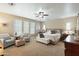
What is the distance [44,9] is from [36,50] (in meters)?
0.75

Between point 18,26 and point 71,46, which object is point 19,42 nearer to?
point 18,26

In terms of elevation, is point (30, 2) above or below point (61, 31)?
above

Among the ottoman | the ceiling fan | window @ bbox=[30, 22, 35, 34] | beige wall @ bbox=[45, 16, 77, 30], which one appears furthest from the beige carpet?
the ceiling fan

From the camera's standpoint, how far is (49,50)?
2.50 meters

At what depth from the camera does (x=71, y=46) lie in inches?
96.5

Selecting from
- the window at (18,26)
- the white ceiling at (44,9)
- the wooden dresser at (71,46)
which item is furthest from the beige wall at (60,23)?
the window at (18,26)

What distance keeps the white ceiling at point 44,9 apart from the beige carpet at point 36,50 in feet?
1.63

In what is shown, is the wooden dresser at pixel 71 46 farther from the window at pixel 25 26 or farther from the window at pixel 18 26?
the window at pixel 18 26

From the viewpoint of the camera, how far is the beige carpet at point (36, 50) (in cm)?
246

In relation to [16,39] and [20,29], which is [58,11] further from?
[16,39]

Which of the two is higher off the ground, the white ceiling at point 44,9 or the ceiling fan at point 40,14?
the white ceiling at point 44,9

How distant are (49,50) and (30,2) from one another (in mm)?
924

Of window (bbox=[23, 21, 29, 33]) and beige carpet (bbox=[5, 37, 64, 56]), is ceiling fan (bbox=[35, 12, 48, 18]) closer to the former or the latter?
window (bbox=[23, 21, 29, 33])

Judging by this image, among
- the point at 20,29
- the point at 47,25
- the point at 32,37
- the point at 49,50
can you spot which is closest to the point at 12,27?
the point at 20,29
